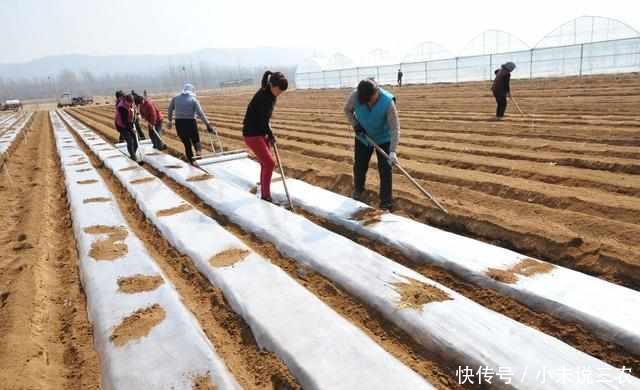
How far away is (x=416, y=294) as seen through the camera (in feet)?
8.27

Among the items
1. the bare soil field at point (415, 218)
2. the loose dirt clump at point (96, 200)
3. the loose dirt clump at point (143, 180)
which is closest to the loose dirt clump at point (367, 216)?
the bare soil field at point (415, 218)


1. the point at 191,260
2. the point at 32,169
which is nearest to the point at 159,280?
the point at 191,260

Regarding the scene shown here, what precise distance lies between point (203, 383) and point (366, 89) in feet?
A: 8.48

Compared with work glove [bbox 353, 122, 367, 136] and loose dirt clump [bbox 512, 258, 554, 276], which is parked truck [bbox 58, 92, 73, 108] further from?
loose dirt clump [bbox 512, 258, 554, 276]

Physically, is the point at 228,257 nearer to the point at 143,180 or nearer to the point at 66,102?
the point at 143,180

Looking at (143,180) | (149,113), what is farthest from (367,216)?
(149,113)

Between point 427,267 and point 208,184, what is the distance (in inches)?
132

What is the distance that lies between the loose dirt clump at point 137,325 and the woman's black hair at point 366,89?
7.58 feet

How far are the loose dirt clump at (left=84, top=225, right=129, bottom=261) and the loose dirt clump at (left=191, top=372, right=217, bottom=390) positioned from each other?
1730mm

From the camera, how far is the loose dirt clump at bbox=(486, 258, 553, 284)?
104 inches

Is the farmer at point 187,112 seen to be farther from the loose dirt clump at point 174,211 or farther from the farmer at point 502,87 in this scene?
the farmer at point 502,87

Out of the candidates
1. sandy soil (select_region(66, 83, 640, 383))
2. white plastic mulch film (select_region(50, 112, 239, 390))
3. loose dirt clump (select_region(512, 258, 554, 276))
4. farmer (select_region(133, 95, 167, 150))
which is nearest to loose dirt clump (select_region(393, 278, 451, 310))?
sandy soil (select_region(66, 83, 640, 383))

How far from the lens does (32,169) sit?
797cm

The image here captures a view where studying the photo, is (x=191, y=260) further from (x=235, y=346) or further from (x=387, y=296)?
(x=387, y=296)
